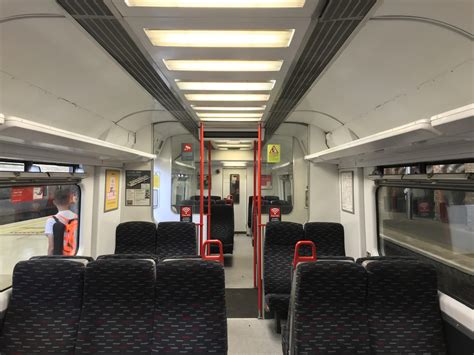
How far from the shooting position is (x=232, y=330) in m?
3.09

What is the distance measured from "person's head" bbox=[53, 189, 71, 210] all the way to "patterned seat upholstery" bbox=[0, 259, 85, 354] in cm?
134

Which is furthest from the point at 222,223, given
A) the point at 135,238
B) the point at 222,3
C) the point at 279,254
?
the point at 222,3

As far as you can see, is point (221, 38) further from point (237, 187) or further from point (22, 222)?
point (237, 187)

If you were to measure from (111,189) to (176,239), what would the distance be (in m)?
1.45

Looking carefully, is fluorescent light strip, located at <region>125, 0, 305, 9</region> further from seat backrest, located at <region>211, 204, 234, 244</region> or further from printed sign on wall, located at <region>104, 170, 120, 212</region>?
seat backrest, located at <region>211, 204, 234, 244</region>

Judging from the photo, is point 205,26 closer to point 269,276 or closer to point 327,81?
point 327,81

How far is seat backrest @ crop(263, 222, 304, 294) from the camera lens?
10.7 feet

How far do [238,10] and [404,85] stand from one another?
5.22 ft

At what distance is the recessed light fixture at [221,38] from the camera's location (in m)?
1.52

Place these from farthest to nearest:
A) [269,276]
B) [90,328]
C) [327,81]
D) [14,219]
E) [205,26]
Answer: [269,276]
[327,81]
[14,219]
[90,328]
[205,26]

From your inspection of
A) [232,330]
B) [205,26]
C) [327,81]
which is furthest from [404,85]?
[232,330]

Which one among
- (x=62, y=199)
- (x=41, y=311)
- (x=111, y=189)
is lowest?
(x=41, y=311)

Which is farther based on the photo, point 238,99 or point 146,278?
point 238,99

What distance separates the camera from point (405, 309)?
1846 mm
